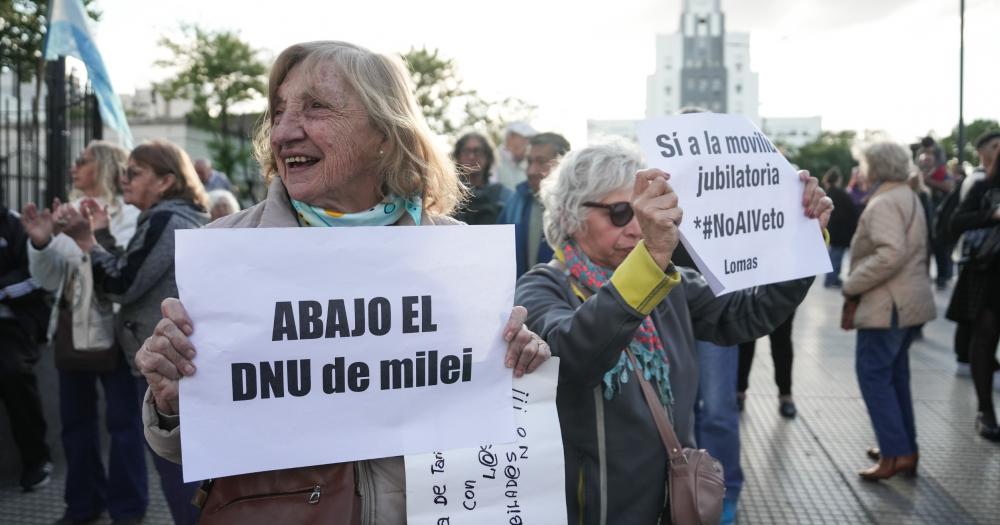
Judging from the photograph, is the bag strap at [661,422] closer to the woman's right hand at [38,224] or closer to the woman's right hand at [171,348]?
the woman's right hand at [171,348]

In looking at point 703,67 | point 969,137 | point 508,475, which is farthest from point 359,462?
point 703,67

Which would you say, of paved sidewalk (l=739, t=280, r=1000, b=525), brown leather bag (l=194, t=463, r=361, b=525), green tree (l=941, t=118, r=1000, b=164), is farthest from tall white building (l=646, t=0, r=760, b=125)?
brown leather bag (l=194, t=463, r=361, b=525)

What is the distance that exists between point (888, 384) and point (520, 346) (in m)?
4.00

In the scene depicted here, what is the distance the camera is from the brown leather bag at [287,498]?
5.21ft

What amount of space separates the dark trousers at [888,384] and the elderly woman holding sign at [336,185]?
392 cm

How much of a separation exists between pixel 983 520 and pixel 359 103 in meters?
4.24

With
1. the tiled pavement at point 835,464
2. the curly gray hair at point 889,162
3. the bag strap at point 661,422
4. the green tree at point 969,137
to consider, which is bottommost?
the tiled pavement at point 835,464

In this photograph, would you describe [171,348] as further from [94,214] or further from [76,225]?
[94,214]

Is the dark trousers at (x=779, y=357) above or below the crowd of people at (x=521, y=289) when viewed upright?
below

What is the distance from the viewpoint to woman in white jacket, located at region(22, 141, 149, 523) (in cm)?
418

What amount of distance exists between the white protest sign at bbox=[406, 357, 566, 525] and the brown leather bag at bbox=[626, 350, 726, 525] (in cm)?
46

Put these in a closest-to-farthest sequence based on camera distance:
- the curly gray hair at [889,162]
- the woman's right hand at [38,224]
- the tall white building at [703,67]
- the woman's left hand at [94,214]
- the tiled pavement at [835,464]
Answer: the woman's left hand at [94,214], the woman's right hand at [38,224], the tiled pavement at [835,464], the curly gray hair at [889,162], the tall white building at [703,67]

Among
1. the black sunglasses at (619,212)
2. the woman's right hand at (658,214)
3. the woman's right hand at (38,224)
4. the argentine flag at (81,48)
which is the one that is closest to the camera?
the woman's right hand at (658,214)

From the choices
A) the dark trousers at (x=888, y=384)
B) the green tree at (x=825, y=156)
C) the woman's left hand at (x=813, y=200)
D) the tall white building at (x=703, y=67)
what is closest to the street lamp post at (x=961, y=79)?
the dark trousers at (x=888, y=384)
